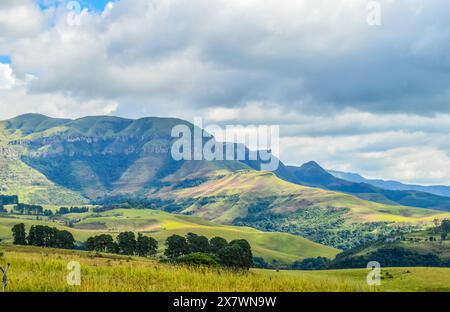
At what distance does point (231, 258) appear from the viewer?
552 ft

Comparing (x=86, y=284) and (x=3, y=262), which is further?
(x=3, y=262)

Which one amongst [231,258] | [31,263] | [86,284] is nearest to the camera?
[86,284]
